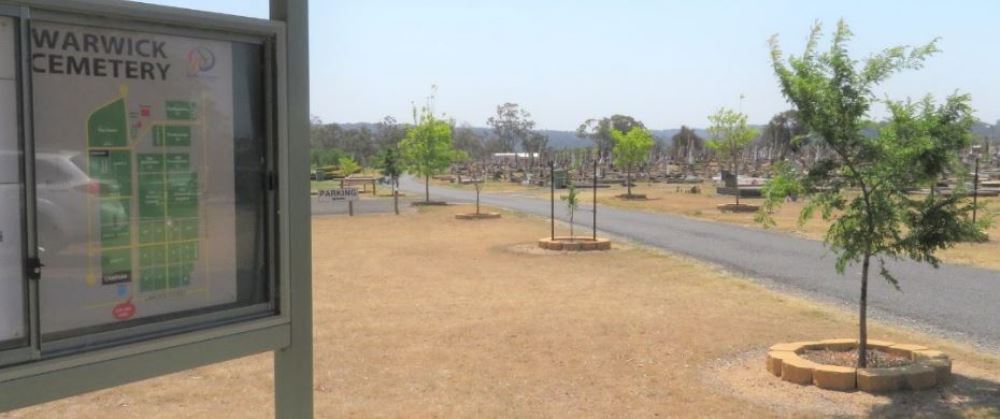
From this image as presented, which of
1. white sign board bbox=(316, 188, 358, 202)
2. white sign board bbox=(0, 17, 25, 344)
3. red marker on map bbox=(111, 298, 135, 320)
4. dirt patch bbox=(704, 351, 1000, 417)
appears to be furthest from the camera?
white sign board bbox=(316, 188, 358, 202)

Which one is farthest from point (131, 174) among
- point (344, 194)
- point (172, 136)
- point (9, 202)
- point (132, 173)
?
point (344, 194)

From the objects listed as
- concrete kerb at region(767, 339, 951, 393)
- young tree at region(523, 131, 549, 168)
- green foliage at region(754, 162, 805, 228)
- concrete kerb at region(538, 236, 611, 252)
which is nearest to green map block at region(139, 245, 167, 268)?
concrete kerb at region(767, 339, 951, 393)

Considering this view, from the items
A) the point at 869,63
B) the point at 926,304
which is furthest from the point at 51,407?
A: the point at 926,304

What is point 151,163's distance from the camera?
3.55m

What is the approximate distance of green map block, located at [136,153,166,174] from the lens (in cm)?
353

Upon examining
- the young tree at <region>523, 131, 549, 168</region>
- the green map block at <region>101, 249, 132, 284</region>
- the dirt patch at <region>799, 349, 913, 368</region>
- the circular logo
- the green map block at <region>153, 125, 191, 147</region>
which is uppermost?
the young tree at <region>523, 131, 549, 168</region>

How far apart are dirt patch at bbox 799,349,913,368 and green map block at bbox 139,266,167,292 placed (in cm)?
533

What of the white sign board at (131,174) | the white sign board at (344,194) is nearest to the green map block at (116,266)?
the white sign board at (131,174)

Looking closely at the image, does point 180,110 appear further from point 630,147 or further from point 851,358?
point 630,147

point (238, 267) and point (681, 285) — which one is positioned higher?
point (238, 267)

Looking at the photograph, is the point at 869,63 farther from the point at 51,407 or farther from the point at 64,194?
the point at 51,407

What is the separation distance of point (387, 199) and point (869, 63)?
32.7 m

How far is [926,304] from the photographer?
1049cm

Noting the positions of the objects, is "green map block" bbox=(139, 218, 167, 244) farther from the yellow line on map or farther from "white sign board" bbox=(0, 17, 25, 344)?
"white sign board" bbox=(0, 17, 25, 344)
